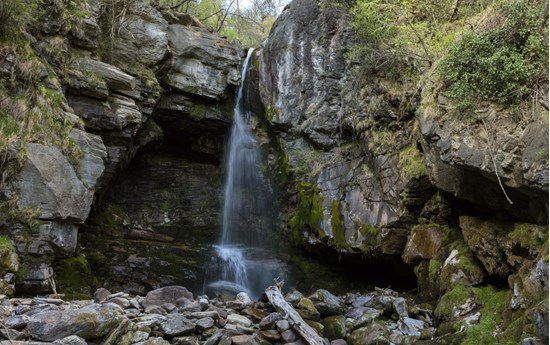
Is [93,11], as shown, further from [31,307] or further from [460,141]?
[460,141]

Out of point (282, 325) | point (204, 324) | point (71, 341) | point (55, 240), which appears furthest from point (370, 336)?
point (55, 240)

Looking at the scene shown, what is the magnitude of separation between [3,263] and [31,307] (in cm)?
183

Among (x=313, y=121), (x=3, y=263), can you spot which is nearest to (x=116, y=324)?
(x=3, y=263)

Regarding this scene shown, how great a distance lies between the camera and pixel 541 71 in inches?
271

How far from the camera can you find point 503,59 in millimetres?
7176

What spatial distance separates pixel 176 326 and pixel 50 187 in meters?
4.50

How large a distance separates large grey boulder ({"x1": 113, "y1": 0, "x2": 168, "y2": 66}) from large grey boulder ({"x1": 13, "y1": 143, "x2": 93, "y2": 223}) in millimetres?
5221

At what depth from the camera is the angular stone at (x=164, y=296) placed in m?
7.98

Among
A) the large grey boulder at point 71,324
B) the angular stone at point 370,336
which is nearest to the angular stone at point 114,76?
the large grey boulder at point 71,324

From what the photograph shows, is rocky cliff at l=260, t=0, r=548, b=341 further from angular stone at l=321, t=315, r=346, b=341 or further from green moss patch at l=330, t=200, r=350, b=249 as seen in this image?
angular stone at l=321, t=315, r=346, b=341

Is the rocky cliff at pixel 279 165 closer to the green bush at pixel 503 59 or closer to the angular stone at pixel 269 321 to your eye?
the green bush at pixel 503 59

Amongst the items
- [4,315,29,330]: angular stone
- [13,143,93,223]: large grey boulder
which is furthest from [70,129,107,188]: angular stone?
[4,315,29,330]: angular stone

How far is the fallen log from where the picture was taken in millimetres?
6984

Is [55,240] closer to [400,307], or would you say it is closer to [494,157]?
[400,307]
